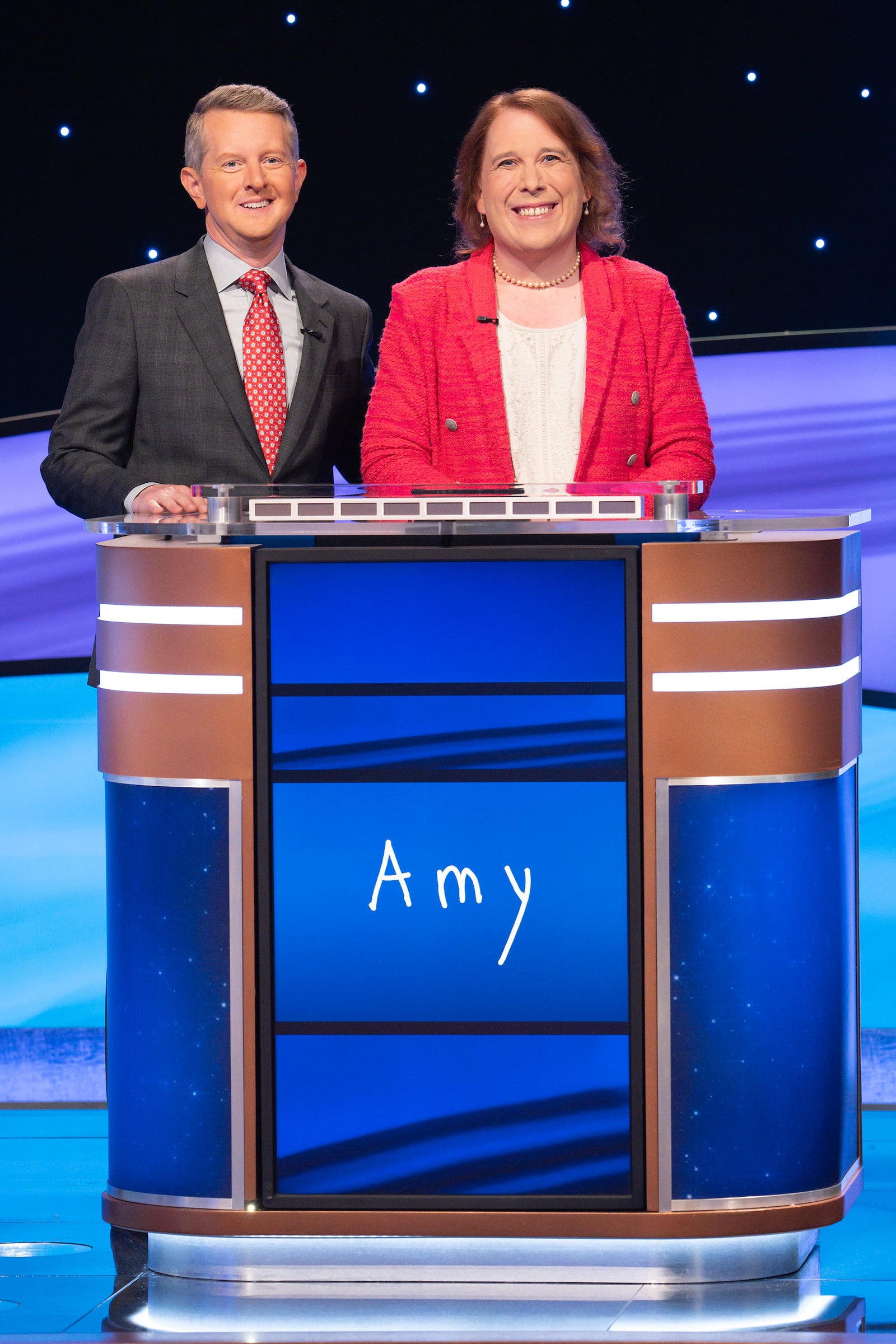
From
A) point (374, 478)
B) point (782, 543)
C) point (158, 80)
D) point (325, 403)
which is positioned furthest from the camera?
point (158, 80)

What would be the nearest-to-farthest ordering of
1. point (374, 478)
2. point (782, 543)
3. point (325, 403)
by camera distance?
point (782, 543) → point (374, 478) → point (325, 403)

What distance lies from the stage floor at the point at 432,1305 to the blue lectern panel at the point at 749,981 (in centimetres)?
18

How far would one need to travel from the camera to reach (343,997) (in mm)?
2686

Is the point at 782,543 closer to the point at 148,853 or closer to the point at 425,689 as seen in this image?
the point at 425,689

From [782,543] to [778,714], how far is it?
26 cm

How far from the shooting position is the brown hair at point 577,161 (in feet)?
10.3

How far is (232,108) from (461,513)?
107 centimetres

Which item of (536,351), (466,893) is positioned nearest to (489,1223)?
(466,893)

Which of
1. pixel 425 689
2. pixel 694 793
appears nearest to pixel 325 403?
pixel 425 689

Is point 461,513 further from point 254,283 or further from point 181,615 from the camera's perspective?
point 254,283

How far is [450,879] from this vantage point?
105 inches

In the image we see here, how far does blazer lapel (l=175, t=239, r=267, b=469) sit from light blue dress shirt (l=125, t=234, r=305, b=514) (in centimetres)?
2

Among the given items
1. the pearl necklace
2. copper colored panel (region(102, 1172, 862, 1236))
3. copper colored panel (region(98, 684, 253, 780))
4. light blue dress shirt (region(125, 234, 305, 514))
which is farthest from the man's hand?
copper colored panel (region(102, 1172, 862, 1236))

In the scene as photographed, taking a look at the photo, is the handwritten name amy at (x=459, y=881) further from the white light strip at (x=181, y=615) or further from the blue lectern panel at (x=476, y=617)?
the white light strip at (x=181, y=615)
